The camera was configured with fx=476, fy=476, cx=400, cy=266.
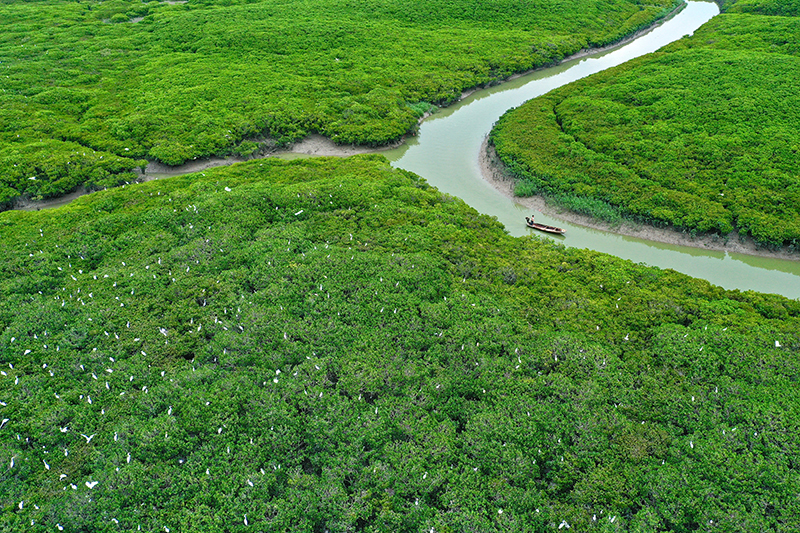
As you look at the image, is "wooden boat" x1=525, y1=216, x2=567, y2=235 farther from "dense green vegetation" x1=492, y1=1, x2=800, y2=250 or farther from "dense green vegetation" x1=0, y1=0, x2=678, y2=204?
"dense green vegetation" x1=0, y1=0, x2=678, y2=204

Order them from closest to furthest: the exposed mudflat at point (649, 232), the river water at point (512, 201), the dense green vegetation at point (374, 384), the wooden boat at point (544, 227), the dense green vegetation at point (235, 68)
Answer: the dense green vegetation at point (374, 384), the river water at point (512, 201), the exposed mudflat at point (649, 232), the wooden boat at point (544, 227), the dense green vegetation at point (235, 68)

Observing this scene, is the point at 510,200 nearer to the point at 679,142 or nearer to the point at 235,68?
the point at 679,142

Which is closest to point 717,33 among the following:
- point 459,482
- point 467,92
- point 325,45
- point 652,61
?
point 652,61

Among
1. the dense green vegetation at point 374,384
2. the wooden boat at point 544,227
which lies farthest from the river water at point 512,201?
the dense green vegetation at point 374,384

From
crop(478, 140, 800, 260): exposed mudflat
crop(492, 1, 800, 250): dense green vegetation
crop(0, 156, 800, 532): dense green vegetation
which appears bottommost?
crop(0, 156, 800, 532): dense green vegetation

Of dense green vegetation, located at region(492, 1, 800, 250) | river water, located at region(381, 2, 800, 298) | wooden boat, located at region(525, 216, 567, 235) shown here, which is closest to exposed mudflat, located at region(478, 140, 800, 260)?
river water, located at region(381, 2, 800, 298)

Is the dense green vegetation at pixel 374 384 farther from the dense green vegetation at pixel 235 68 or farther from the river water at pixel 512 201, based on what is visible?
the dense green vegetation at pixel 235 68
